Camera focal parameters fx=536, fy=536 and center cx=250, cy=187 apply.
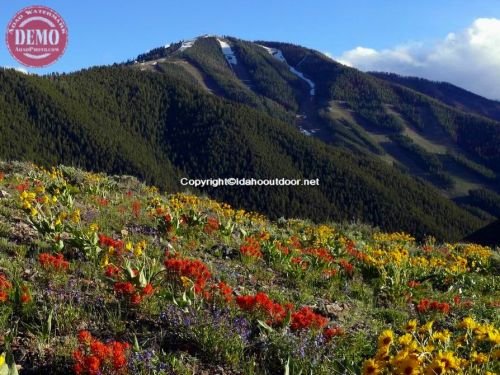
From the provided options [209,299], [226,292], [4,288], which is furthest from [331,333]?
[4,288]

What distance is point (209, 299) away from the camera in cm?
621

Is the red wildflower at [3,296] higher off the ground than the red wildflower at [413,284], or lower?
higher

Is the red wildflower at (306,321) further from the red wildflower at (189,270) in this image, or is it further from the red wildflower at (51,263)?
the red wildflower at (51,263)

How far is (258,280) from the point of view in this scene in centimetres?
841

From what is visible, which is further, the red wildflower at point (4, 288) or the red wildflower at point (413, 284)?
the red wildflower at point (413, 284)

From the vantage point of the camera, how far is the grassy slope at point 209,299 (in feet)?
16.2

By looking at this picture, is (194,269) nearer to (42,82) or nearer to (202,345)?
(202,345)

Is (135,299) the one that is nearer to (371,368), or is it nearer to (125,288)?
(125,288)

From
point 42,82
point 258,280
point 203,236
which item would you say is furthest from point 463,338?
point 42,82

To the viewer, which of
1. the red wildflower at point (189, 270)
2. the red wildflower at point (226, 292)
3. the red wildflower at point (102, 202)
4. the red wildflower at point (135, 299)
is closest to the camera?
the red wildflower at point (135, 299)

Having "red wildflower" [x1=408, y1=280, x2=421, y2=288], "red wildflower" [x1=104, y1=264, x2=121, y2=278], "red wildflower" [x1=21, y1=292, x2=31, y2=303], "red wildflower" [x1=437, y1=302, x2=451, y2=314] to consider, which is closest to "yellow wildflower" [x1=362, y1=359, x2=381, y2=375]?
"red wildflower" [x1=21, y1=292, x2=31, y2=303]

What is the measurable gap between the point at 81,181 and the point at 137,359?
1316 centimetres

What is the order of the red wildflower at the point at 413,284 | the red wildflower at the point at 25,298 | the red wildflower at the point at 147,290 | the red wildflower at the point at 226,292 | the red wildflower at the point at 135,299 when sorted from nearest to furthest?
1. the red wildflower at the point at 25,298
2. the red wildflower at the point at 135,299
3. the red wildflower at the point at 147,290
4. the red wildflower at the point at 226,292
5. the red wildflower at the point at 413,284

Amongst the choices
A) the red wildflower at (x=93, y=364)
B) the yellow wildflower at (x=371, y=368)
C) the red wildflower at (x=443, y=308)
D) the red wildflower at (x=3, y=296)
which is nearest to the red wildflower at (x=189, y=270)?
the red wildflower at (x=3, y=296)
